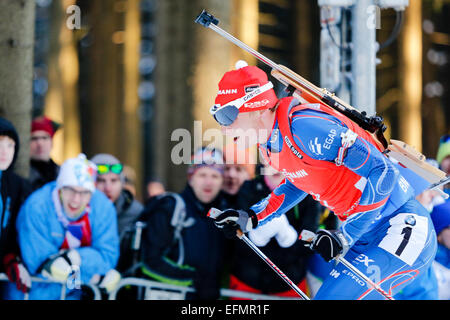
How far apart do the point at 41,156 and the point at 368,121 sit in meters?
3.05

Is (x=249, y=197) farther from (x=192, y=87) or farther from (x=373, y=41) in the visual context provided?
(x=192, y=87)

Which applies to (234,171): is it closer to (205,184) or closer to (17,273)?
(205,184)

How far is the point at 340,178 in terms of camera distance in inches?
134

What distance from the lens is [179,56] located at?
31.9 feet

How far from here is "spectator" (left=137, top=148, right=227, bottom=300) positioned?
446 cm

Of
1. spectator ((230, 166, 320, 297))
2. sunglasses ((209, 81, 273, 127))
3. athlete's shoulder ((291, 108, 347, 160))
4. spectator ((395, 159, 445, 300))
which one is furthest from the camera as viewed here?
spectator ((230, 166, 320, 297))

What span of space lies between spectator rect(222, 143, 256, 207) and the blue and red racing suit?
1.34m

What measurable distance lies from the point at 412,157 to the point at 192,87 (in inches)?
201

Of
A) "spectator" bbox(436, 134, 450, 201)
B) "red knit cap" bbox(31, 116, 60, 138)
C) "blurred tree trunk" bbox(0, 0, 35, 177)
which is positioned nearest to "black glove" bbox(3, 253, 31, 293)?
"blurred tree trunk" bbox(0, 0, 35, 177)

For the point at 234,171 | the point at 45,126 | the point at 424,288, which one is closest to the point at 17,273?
the point at 45,126

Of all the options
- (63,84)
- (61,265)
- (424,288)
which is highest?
(63,84)

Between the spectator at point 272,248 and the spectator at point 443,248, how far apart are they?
865 millimetres

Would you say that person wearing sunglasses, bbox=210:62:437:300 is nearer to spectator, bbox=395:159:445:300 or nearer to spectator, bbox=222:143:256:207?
spectator, bbox=395:159:445:300

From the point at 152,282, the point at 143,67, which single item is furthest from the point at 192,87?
the point at 143,67
